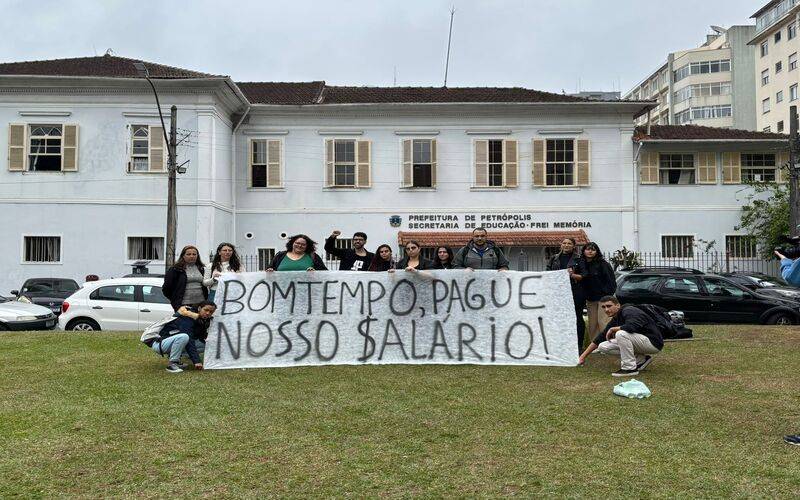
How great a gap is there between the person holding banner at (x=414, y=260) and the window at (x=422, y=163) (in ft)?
63.0

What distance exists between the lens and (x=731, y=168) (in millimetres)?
29328

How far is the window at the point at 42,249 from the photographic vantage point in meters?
26.3

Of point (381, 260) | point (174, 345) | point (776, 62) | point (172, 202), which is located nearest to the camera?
point (174, 345)

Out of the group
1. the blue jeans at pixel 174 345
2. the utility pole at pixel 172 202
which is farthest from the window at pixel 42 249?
the blue jeans at pixel 174 345

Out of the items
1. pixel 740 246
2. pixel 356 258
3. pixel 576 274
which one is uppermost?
pixel 740 246

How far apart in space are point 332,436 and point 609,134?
25.7m

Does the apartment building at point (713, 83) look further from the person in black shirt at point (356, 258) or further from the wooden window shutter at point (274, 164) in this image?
the person in black shirt at point (356, 258)

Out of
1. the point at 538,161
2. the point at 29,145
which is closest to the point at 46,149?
the point at 29,145

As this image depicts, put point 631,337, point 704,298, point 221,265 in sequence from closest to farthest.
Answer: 1. point 631,337
2. point 221,265
3. point 704,298

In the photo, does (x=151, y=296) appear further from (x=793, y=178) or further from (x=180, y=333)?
(x=793, y=178)

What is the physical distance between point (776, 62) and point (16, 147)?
59130 mm

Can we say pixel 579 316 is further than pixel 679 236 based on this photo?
No

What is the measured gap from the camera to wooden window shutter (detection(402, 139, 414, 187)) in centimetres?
2877

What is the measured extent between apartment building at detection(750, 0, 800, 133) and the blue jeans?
60.7 metres
